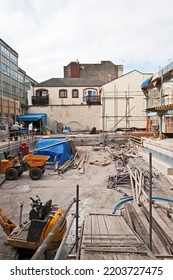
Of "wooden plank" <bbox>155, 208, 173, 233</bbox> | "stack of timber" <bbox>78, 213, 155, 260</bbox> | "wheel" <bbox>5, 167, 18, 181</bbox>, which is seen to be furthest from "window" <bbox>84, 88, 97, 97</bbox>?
"stack of timber" <bbox>78, 213, 155, 260</bbox>

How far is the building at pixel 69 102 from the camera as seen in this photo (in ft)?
108

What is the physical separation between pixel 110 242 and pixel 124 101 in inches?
1157

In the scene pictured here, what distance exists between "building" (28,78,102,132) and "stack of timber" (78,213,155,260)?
28.2 metres

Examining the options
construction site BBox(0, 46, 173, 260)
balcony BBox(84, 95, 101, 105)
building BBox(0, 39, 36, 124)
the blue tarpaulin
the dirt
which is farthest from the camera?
balcony BBox(84, 95, 101, 105)

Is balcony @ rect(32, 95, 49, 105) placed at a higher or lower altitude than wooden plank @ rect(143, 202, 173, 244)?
higher

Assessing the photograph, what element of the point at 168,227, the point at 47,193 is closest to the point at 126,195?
the point at 47,193

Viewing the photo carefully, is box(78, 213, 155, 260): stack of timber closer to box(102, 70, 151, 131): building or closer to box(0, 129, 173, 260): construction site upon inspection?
box(0, 129, 173, 260): construction site

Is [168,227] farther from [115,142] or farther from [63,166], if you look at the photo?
[115,142]

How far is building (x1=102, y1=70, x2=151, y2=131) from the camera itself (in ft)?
104

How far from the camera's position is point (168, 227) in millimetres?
4855

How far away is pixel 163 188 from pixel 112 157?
7.35 m

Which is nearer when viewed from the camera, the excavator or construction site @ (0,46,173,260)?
construction site @ (0,46,173,260)

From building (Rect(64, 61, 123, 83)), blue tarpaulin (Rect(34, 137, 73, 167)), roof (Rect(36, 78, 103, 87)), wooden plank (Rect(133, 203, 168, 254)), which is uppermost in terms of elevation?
building (Rect(64, 61, 123, 83))

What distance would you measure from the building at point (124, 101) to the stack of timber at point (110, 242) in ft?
88.7
